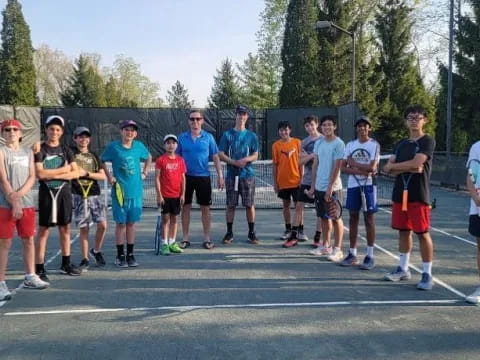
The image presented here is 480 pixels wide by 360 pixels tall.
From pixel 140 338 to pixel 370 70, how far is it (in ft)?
97.7

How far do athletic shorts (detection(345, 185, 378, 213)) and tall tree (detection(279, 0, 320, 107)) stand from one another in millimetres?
27613

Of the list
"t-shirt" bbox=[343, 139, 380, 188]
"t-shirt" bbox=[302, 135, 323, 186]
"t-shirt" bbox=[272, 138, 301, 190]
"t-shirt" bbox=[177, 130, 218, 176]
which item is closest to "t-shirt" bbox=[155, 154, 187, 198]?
"t-shirt" bbox=[177, 130, 218, 176]

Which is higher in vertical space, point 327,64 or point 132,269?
point 327,64

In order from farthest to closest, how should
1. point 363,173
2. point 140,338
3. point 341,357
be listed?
point 363,173
point 140,338
point 341,357

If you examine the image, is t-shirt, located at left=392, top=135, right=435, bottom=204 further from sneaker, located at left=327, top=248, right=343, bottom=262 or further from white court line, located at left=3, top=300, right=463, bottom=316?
sneaker, located at left=327, top=248, right=343, bottom=262

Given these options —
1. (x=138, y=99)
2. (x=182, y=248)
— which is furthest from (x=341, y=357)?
(x=138, y=99)

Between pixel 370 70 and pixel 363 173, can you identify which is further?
pixel 370 70

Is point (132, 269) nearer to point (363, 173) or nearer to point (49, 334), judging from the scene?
point (49, 334)

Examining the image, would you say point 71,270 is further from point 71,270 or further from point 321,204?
point 321,204

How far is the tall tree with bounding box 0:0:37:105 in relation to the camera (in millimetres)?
37594

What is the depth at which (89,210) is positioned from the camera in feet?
22.0

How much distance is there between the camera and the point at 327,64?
3319 centimetres

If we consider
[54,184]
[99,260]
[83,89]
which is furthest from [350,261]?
[83,89]

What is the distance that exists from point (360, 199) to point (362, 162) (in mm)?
488
